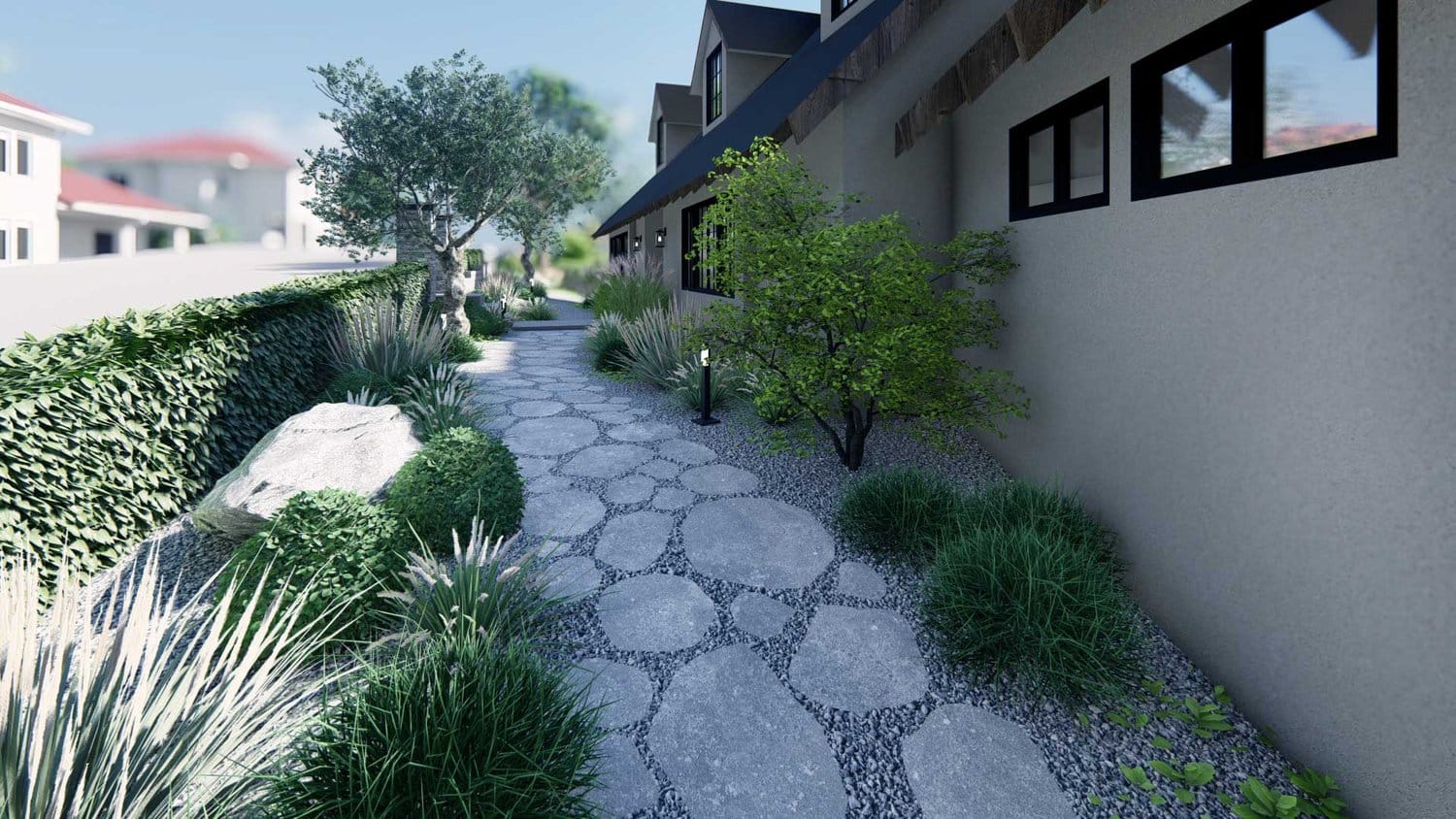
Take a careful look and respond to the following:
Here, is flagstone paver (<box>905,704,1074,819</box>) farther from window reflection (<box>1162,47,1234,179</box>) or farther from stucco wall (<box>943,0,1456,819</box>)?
window reflection (<box>1162,47,1234,179</box>)

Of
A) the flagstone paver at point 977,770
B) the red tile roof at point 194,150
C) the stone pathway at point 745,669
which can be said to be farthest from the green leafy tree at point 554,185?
the red tile roof at point 194,150

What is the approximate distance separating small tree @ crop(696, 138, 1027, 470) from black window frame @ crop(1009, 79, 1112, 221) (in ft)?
1.14

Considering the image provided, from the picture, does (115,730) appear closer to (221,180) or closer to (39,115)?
(39,115)

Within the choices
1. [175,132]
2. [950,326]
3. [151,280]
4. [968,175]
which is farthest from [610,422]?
[175,132]

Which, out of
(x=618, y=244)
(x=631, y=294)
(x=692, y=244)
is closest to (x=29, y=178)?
(x=618, y=244)

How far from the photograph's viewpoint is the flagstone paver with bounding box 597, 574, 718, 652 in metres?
3.44

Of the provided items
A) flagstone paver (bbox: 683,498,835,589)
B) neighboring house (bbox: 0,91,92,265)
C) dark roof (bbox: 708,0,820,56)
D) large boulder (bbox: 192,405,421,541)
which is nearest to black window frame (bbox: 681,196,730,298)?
dark roof (bbox: 708,0,820,56)

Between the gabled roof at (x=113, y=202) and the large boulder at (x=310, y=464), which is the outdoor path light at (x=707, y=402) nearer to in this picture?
the large boulder at (x=310, y=464)

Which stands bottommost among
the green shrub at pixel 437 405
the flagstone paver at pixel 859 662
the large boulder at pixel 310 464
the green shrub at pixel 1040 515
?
the flagstone paver at pixel 859 662

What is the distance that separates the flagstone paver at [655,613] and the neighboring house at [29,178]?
1113 inches

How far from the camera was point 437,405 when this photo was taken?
6.05 metres

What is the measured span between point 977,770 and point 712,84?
12.8 m

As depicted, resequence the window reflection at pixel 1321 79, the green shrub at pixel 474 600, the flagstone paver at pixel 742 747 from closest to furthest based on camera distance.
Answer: the flagstone paver at pixel 742 747 < the window reflection at pixel 1321 79 < the green shrub at pixel 474 600

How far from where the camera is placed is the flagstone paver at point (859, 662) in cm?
317
